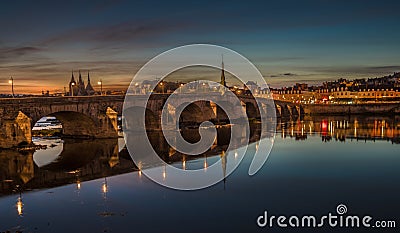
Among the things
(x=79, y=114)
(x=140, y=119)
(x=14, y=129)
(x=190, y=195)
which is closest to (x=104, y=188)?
(x=190, y=195)

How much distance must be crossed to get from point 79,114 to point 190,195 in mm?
24171

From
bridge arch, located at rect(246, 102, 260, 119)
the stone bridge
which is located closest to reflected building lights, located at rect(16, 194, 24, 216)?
the stone bridge

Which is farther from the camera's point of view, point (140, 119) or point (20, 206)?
point (140, 119)

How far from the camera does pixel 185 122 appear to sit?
62969mm

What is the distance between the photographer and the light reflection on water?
627 inches

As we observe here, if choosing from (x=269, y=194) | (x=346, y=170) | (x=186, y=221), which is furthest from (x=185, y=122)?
(x=186, y=221)

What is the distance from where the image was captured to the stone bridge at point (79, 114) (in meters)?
33.2

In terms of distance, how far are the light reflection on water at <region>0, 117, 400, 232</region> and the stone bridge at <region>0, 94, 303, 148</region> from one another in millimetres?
4234

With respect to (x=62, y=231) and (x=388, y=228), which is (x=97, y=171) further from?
(x=388, y=228)

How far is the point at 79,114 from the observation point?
4097cm

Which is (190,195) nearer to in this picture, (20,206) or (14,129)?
(20,206)

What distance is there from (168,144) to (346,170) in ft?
57.8

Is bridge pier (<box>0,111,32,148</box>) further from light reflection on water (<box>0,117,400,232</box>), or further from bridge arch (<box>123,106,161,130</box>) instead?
bridge arch (<box>123,106,161,130</box>)

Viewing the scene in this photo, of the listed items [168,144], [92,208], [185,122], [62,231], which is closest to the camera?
[62,231]
